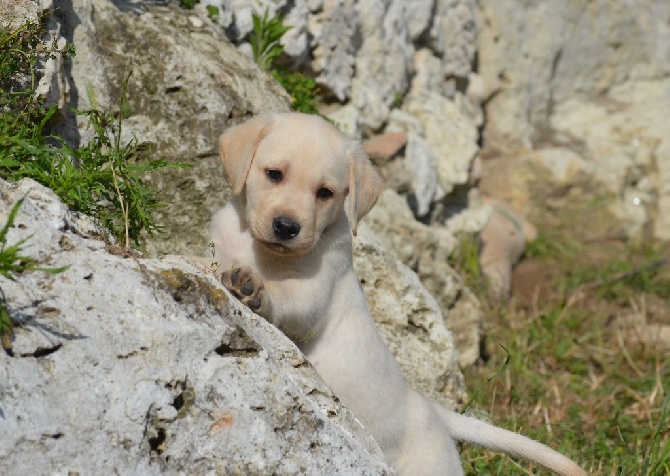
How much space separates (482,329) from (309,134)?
11.9 feet

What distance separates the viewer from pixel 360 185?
16.6 ft

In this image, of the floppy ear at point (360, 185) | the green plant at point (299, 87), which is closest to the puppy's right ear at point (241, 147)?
the floppy ear at point (360, 185)

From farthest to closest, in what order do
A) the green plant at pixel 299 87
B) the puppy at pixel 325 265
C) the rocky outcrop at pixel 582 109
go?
the rocky outcrop at pixel 582 109
the green plant at pixel 299 87
the puppy at pixel 325 265

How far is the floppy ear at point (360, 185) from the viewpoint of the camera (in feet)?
16.3

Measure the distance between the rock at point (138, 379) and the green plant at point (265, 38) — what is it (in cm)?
357

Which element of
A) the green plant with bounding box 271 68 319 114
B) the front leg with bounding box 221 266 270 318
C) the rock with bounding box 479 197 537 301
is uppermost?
the front leg with bounding box 221 266 270 318

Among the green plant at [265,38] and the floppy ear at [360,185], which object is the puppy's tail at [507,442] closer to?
the floppy ear at [360,185]

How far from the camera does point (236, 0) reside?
7164 mm

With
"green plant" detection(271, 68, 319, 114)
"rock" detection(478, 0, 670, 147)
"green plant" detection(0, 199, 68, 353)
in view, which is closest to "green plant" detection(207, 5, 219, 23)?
"green plant" detection(271, 68, 319, 114)

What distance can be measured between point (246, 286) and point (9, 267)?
131 centimetres

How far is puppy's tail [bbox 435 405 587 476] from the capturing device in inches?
188

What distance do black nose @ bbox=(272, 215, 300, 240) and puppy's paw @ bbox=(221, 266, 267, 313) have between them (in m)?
0.29

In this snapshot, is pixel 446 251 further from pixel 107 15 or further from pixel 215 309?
pixel 215 309

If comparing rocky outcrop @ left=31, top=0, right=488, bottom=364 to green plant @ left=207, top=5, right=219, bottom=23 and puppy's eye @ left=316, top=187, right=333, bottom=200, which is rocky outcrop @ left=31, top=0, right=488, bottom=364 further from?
puppy's eye @ left=316, top=187, right=333, bottom=200
